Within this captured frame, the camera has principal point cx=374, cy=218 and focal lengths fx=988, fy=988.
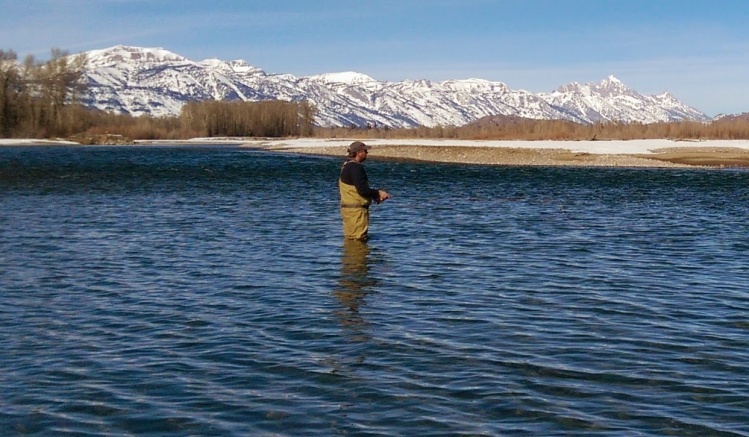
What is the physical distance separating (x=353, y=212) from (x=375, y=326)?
8271 mm

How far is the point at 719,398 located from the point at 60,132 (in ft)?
492

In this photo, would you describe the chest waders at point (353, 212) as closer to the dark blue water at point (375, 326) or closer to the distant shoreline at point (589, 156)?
the dark blue water at point (375, 326)

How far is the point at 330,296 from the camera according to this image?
1505 centimetres

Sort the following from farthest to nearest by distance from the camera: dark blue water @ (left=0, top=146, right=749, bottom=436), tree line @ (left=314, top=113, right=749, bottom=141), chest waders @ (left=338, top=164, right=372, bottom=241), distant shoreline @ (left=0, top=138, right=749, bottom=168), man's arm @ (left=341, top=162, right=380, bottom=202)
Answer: tree line @ (left=314, top=113, right=749, bottom=141) < distant shoreline @ (left=0, top=138, right=749, bottom=168) < chest waders @ (left=338, top=164, right=372, bottom=241) < man's arm @ (left=341, top=162, right=380, bottom=202) < dark blue water @ (left=0, top=146, right=749, bottom=436)

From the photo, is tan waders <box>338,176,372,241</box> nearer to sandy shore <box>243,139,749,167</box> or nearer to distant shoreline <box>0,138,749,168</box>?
distant shoreline <box>0,138,749,168</box>

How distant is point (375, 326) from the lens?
41.9ft

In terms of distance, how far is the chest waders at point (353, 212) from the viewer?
2006 centimetres

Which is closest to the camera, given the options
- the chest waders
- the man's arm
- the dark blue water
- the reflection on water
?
the dark blue water

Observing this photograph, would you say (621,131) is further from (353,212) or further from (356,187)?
(356,187)

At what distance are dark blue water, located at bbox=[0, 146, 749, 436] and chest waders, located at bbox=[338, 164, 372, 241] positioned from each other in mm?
455

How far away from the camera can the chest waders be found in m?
20.1

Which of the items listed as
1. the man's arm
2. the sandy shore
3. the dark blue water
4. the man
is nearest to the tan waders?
the man

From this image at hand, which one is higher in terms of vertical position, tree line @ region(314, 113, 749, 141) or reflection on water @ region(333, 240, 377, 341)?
tree line @ region(314, 113, 749, 141)

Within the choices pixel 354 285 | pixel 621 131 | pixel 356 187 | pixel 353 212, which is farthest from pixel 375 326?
pixel 621 131
